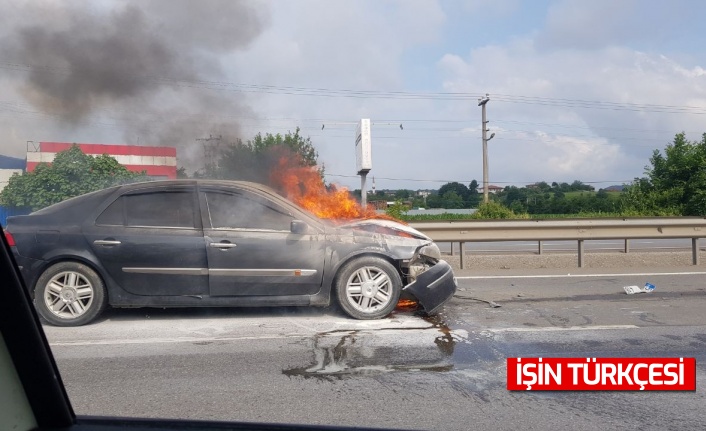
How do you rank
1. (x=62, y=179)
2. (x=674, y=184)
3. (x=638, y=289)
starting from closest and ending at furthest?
(x=62, y=179) < (x=638, y=289) < (x=674, y=184)

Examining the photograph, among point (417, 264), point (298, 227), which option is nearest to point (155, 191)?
point (298, 227)

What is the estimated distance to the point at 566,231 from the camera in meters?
12.1

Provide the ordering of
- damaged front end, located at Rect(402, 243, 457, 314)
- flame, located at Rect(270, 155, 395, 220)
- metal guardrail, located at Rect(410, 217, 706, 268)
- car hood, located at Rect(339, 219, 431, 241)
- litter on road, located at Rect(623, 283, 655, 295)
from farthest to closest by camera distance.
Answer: metal guardrail, located at Rect(410, 217, 706, 268) < litter on road, located at Rect(623, 283, 655, 295) < flame, located at Rect(270, 155, 395, 220) < car hood, located at Rect(339, 219, 431, 241) < damaged front end, located at Rect(402, 243, 457, 314)

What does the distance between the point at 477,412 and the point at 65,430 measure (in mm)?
2739

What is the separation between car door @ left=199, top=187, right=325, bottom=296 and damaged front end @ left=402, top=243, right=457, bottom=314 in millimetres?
1004

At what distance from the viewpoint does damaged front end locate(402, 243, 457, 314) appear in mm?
6688

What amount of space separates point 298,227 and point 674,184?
2835 cm

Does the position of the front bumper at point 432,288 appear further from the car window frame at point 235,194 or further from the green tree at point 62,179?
the green tree at point 62,179

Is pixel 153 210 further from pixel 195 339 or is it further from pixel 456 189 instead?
pixel 456 189

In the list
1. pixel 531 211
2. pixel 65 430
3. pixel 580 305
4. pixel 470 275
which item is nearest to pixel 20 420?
pixel 65 430

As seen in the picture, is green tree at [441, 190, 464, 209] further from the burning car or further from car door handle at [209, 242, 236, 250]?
car door handle at [209, 242, 236, 250]

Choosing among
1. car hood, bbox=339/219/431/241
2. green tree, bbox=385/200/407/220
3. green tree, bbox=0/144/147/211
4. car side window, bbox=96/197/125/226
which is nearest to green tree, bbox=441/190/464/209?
green tree, bbox=385/200/407/220

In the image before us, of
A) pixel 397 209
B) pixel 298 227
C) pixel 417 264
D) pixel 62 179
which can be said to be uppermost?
pixel 62 179

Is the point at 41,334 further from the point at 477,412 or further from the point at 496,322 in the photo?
the point at 496,322
